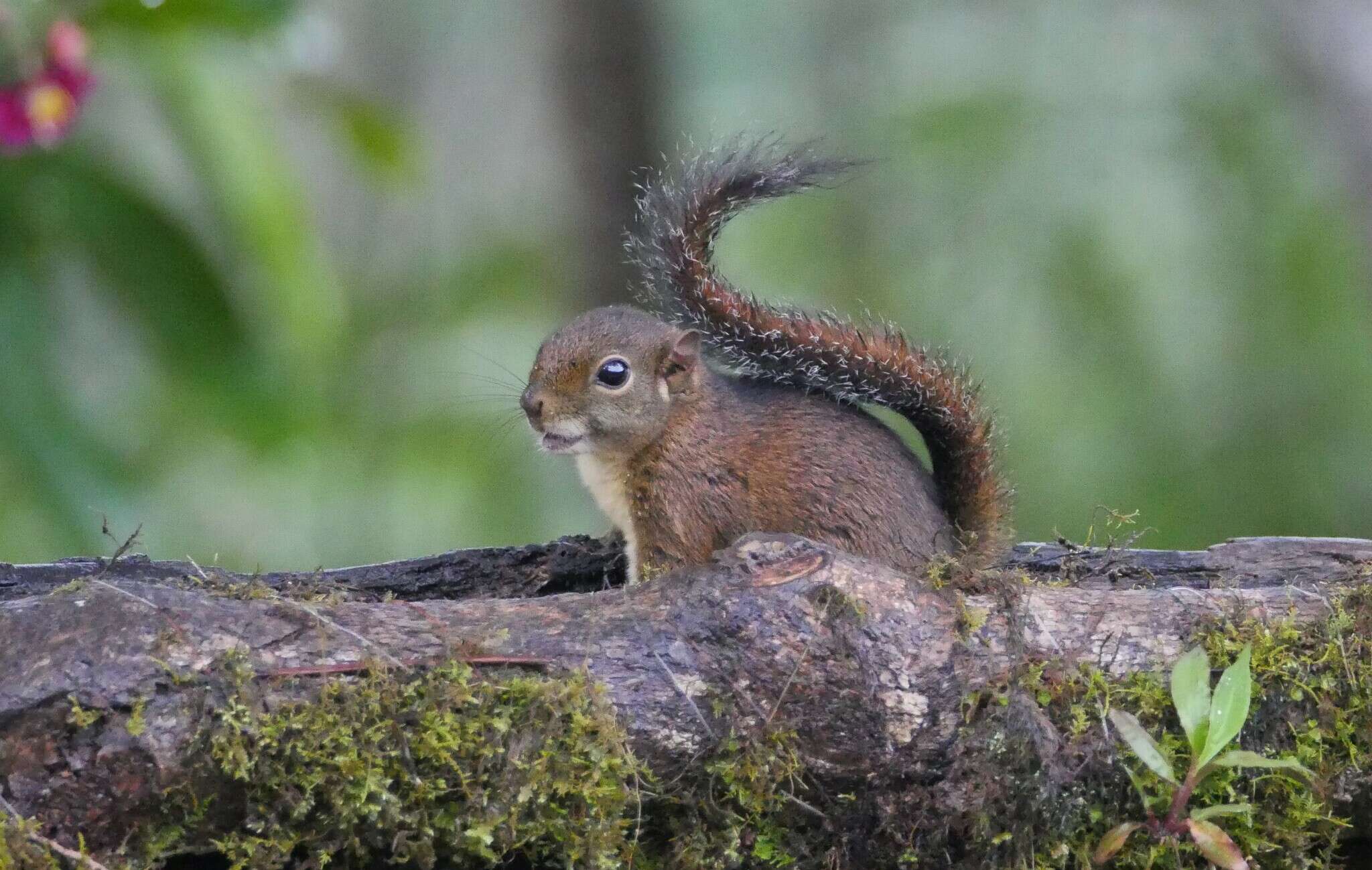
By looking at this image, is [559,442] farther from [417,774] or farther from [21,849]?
[21,849]

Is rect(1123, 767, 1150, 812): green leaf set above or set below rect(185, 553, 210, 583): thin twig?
below

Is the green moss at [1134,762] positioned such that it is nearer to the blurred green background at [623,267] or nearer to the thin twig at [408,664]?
the thin twig at [408,664]

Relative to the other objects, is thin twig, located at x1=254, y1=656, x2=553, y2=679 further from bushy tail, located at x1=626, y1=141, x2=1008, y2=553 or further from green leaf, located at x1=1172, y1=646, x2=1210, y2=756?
bushy tail, located at x1=626, y1=141, x2=1008, y2=553

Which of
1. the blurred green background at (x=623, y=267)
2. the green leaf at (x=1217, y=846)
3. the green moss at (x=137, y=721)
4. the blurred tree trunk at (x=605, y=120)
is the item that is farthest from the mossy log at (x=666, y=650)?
the blurred tree trunk at (x=605, y=120)

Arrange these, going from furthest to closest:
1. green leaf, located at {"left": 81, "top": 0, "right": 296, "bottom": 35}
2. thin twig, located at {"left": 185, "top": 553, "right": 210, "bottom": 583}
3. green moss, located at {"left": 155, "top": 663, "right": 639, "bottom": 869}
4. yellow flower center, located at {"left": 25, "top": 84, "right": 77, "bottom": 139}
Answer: green leaf, located at {"left": 81, "top": 0, "right": 296, "bottom": 35} < yellow flower center, located at {"left": 25, "top": 84, "right": 77, "bottom": 139} < thin twig, located at {"left": 185, "top": 553, "right": 210, "bottom": 583} < green moss, located at {"left": 155, "top": 663, "right": 639, "bottom": 869}

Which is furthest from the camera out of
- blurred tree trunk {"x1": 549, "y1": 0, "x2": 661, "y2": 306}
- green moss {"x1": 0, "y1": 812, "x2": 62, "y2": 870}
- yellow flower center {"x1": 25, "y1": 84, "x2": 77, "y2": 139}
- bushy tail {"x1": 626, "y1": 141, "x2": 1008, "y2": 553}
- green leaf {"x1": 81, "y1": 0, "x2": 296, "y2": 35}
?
blurred tree trunk {"x1": 549, "y1": 0, "x2": 661, "y2": 306}

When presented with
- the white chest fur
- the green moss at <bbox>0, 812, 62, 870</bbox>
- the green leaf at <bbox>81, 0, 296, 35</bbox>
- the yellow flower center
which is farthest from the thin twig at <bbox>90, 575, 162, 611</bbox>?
the green leaf at <bbox>81, 0, 296, 35</bbox>

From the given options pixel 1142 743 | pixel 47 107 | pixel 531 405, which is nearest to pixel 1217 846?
pixel 1142 743

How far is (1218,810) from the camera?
1768 millimetres

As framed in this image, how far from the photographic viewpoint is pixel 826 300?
21.8 feet

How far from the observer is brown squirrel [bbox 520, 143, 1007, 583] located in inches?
101

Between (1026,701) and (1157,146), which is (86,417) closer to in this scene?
(1026,701)

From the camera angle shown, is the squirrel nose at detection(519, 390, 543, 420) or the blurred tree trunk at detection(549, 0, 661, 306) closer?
the squirrel nose at detection(519, 390, 543, 420)

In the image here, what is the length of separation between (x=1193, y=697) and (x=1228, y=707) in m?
0.05
